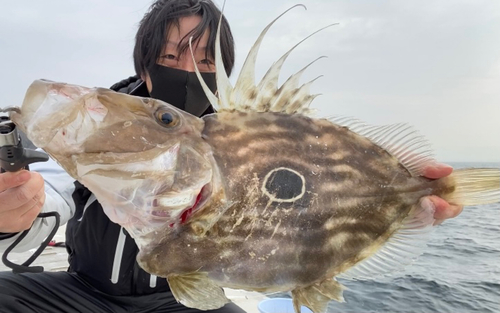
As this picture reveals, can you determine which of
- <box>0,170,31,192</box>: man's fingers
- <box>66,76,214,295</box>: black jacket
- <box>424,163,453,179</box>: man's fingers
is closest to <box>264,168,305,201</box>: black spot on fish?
<box>424,163,453,179</box>: man's fingers

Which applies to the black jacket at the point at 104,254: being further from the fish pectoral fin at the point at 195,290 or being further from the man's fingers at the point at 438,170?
the man's fingers at the point at 438,170

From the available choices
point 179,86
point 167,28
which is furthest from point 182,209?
point 167,28

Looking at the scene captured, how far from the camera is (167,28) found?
11.4 ft

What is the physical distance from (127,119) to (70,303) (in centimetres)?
221

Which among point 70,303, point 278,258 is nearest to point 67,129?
point 278,258

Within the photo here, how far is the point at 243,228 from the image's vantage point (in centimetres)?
181

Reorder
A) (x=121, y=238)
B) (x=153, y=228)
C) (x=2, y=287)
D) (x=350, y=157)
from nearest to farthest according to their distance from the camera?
(x=153, y=228)
(x=350, y=157)
(x=2, y=287)
(x=121, y=238)

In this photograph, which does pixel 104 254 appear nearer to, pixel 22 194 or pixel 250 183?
pixel 22 194

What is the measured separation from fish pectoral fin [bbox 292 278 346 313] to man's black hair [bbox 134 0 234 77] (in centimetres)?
222

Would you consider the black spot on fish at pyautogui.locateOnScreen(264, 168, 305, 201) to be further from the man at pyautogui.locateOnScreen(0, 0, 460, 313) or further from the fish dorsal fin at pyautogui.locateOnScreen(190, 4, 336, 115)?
the man at pyautogui.locateOnScreen(0, 0, 460, 313)

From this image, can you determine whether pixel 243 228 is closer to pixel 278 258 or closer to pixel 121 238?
pixel 278 258

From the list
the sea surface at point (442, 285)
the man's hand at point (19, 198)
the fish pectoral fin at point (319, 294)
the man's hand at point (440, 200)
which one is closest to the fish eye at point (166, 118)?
the man's hand at point (19, 198)

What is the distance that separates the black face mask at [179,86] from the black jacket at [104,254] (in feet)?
1.41

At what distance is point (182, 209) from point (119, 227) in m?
1.96
